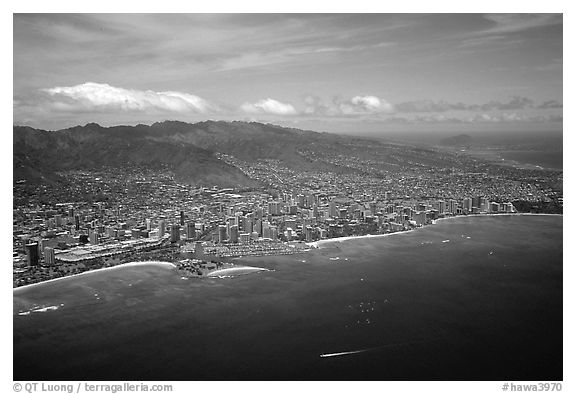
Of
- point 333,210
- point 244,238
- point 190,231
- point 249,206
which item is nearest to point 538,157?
point 333,210

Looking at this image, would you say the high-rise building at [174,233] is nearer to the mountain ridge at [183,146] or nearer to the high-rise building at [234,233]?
the high-rise building at [234,233]

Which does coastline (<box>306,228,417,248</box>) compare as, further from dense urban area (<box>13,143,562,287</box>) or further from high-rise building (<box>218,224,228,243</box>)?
high-rise building (<box>218,224,228,243</box>)

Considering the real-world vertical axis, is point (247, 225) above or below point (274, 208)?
below

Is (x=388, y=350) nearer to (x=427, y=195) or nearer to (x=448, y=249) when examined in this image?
(x=448, y=249)

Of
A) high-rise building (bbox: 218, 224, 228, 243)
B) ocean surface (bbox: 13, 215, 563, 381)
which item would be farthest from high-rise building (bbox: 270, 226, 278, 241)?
high-rise building (bbox: 218, 224, 228, 243)

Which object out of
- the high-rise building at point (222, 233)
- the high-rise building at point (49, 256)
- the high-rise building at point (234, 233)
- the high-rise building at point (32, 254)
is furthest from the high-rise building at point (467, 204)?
the high-rise building at point (32, 254)

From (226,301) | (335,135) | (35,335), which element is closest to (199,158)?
(335,135)

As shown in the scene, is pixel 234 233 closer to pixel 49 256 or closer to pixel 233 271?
pixel 233 271

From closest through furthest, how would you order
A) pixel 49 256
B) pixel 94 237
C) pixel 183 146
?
pixel 49 256 → pixel 94 237 → pixel 183 146
